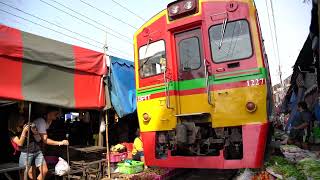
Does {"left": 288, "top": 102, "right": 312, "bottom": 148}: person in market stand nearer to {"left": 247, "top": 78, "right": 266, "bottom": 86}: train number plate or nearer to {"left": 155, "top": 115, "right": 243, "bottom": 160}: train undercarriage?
{"left": 155, "top": 115, "right": 243, "bottom": 160}: train undercarriage

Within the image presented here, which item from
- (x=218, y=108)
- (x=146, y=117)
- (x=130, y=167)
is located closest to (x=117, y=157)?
(x=130, y=167)

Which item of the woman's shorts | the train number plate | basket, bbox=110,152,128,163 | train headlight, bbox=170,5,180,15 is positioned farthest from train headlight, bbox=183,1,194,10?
basket, bbox=110,152,128,163

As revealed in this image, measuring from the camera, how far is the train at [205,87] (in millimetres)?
5418

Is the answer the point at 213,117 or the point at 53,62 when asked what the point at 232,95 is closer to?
the point at 213,117

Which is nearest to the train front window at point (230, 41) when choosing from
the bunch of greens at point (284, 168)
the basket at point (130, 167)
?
the bunch of greens at point (284, 168)

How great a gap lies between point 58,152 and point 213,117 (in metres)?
4.55

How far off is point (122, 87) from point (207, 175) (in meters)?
3.42

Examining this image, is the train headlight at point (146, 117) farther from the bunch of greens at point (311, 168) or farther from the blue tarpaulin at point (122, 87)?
the bunch of greens at point (311, 168)

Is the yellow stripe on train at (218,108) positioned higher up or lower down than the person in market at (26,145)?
higher up

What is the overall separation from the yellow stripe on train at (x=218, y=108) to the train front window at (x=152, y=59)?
0.70 metres

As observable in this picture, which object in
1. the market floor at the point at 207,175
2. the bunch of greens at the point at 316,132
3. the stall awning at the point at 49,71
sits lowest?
the market floor at the point at 207,175

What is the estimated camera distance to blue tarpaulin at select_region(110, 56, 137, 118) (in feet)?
27.1

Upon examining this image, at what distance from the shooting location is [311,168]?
5234mm

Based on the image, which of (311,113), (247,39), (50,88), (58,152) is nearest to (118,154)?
(58,152)
